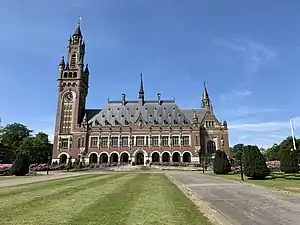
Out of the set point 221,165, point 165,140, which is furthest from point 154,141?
point 221,165

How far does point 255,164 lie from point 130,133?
51.6 metres

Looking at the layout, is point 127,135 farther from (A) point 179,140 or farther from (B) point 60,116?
(B) point 60,116

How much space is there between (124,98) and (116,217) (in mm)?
76631

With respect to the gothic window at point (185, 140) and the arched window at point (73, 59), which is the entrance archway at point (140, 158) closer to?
the gothic window at point (185, 140)

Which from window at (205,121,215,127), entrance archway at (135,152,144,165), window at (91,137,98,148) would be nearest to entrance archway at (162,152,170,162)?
entrance archway at (135,152,144,165)

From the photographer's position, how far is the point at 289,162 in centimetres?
3500

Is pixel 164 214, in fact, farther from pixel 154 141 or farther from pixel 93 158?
pixel 93 158

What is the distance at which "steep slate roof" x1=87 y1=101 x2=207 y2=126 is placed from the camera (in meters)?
78.8

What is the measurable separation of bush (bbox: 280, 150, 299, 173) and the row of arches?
127 ft

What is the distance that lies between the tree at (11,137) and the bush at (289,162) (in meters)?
77.6

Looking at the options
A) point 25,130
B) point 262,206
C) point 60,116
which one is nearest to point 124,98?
point 60,116

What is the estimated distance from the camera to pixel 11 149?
85875 millimetres

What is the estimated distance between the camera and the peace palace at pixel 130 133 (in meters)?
74.8

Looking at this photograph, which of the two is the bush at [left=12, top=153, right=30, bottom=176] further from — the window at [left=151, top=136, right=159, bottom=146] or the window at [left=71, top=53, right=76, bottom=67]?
the window at [left=71, top=53, right=76, bottom=67]
